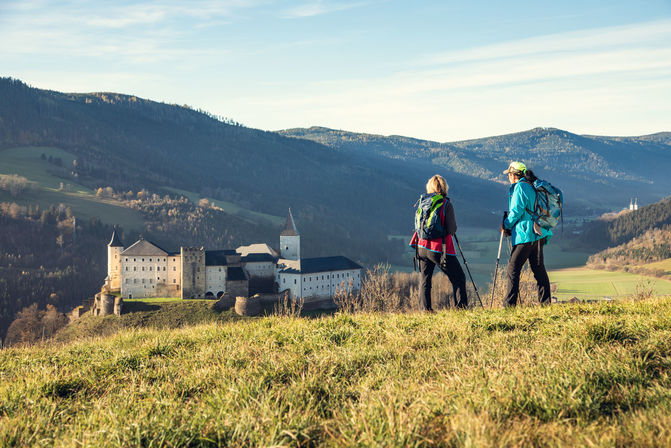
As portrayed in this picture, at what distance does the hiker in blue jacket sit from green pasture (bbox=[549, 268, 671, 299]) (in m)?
94.1

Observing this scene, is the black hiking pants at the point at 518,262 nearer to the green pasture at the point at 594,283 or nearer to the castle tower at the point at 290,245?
the castle tower at the point at 290,245

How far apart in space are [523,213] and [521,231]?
1.17ft

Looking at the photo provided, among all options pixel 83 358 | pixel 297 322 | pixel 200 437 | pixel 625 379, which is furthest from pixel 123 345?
pixel 625 379

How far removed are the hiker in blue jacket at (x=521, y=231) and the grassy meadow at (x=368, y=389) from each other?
123 inches

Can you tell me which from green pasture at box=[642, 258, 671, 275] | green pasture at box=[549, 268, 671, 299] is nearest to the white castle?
green pasture at box=[549, 268, 671, 299]

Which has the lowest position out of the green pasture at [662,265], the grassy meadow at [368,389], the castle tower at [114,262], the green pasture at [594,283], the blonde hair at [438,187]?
the green pasture at [594,283]

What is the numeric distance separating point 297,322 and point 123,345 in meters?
2.71

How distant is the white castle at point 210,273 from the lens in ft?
269

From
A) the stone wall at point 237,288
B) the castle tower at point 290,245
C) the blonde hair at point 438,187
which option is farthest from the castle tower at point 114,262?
the blonde hair at point 438,187

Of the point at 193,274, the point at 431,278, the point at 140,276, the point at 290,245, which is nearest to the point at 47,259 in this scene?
the point at 140,276

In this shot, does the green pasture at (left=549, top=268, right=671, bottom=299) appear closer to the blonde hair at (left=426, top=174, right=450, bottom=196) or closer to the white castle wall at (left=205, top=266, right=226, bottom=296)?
the white castle wall at (left=205, top=266, right=226, bottom=296)

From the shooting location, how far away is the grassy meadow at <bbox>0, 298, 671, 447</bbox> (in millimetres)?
3680

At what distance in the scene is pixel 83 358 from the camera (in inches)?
274

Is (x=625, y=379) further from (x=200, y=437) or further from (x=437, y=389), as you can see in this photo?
(x=200, y=437)
